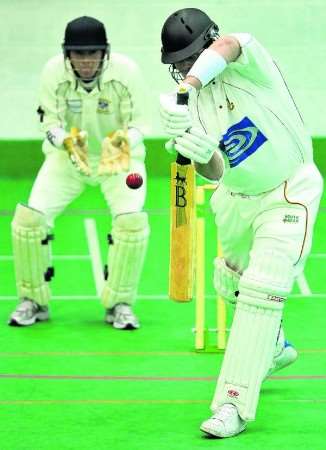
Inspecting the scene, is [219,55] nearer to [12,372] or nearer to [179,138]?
[179,138]

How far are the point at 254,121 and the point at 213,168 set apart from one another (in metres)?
0.29

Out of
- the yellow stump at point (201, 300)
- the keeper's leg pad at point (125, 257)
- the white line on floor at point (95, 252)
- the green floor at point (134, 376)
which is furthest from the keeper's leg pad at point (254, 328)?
the white line on floor at point (95, 252)

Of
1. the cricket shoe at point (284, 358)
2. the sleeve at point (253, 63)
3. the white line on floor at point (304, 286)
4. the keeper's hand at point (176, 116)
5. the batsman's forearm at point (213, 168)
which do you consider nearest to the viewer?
the keeper's hand at point (176, 116)

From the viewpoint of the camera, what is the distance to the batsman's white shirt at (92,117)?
24.7ft

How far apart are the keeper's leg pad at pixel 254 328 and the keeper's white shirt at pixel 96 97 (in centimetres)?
198

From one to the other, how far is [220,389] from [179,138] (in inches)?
39.4

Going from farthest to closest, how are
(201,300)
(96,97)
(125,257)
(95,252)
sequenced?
(95,252)
(96,97)
(125,257)
(201,300)

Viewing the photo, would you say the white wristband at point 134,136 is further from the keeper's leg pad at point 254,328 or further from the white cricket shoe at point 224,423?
the white cricket shoe at point 224,423

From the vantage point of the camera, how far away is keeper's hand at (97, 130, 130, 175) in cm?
741

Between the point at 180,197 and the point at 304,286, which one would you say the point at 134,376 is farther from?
the point at 304,286

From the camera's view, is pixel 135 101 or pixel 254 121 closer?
pixel 254 121

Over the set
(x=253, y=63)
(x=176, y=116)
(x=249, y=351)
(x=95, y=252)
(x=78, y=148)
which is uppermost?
(x=253, y=63)

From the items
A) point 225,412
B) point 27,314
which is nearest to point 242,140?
point 225,412

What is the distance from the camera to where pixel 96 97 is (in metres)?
7.58
